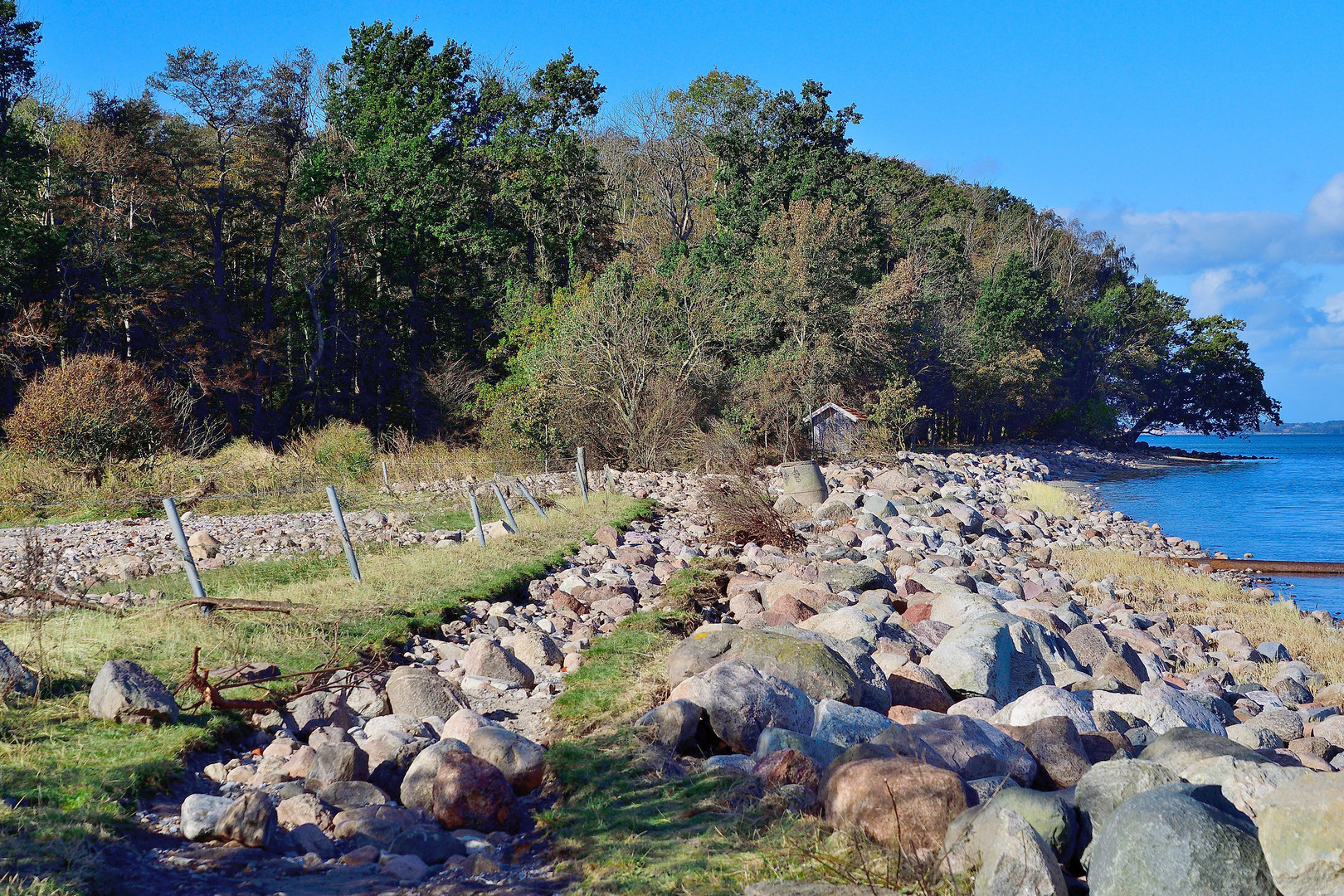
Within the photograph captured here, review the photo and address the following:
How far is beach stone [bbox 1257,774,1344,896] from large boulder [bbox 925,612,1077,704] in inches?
169

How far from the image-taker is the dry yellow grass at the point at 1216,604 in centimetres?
1292

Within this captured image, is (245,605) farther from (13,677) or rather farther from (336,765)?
(336,765)

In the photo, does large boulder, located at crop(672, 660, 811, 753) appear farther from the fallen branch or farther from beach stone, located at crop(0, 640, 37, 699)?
beach stone, located at crop(0, 640, 37, 699)

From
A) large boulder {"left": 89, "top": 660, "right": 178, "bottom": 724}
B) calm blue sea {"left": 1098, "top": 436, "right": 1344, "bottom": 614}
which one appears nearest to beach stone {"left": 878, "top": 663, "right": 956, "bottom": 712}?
large boulder {"left": 89, "top": 660, "right": 178, "bottom": 724}

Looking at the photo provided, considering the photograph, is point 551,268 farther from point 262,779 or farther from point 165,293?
point 262,779

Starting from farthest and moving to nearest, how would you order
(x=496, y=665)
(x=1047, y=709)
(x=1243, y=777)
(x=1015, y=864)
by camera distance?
1. (x=496, y=665)
2. (x=1047, y=709)
3. (x=1243, y=777)
4. (x=1015, y=864)

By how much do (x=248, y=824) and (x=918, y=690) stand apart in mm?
5540

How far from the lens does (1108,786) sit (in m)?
5.26

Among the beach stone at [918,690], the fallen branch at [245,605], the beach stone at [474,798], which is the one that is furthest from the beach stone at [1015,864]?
the fallen branch at [245,605]

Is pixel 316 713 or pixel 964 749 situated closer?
pixel 964 749

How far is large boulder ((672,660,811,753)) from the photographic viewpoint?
6.77m

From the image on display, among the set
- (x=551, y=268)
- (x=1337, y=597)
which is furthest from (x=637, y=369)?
(x=1337, y=597)

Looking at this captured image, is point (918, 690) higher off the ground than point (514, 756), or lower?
lower

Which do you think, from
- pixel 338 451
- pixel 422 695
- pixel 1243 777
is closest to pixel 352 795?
pixel 422 695
